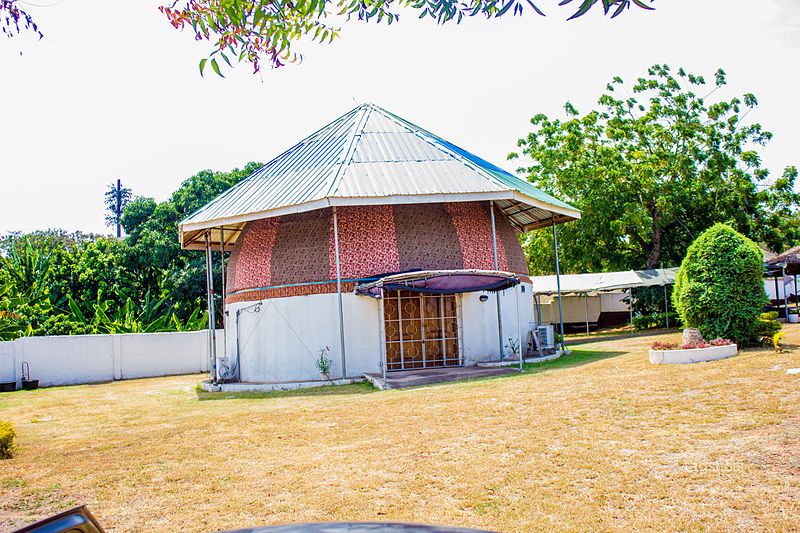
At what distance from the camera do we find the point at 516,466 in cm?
677

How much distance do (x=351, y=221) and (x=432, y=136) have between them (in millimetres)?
5968

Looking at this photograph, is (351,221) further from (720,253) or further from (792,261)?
(792,261)

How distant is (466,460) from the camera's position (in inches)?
283

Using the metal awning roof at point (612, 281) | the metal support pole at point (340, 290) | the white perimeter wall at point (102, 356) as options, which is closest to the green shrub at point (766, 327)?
the metal support pole at point (340, 290)

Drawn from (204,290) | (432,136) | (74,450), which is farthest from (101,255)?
(74,450)

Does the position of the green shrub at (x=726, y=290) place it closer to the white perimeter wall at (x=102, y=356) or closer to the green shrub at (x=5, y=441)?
the green shrub at (x=5, y=441)

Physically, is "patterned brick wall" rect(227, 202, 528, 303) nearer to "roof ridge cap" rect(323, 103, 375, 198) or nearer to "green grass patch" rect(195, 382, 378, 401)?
"roof ridge cap" rect(323, 103, 375, 198)

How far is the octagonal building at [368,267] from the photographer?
18.0m

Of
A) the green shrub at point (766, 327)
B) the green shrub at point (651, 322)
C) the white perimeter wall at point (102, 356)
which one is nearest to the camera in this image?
the green shrub at point (766, 327)

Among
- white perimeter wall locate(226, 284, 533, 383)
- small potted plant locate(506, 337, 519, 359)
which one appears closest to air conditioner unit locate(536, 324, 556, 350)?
white perimeter wall locate(226, 284, 533, 383)

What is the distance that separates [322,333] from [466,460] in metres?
11.3

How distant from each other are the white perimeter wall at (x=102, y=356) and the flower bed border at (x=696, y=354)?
673 inches

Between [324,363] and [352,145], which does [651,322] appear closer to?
[352,145]

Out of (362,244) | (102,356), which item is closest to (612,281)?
(362,244)
